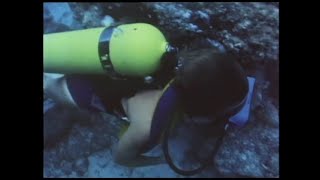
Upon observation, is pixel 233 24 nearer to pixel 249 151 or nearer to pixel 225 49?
pixel 225 49

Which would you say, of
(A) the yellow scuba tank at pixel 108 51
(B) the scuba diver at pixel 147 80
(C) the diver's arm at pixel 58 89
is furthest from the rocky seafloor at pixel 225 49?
(A) the yellow scuba tank at pixel 108 51

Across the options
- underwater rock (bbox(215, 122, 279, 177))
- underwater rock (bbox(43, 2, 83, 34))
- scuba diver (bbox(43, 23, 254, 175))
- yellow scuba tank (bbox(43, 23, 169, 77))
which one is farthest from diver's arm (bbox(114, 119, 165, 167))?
underwater rock (bbox(43, 2, 83, 34))

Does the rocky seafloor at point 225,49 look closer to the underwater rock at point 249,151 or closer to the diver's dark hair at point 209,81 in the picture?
the underwater rock at point 249,151

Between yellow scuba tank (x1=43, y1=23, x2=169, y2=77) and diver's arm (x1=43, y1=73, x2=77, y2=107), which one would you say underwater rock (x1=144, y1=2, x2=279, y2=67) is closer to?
yellow scuba tank (x1=43, y1=23, x2=169, y2=77)

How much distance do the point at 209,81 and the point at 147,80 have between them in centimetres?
38

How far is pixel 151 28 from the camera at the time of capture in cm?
209

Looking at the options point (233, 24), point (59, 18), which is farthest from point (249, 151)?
point (59, 18)

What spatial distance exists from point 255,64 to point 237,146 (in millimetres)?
639

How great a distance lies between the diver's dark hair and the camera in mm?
1939
